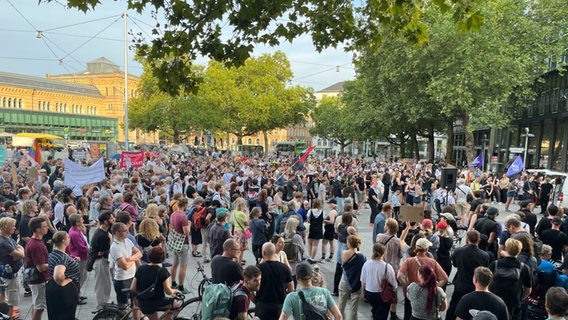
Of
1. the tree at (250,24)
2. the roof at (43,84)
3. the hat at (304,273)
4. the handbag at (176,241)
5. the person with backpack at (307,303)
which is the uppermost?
the roof at (43,84)

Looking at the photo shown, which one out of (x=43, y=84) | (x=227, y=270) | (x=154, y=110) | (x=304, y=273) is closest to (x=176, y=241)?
(x=227, y=270)

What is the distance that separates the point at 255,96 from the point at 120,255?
49.4m

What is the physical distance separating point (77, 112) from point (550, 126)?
3387 inches

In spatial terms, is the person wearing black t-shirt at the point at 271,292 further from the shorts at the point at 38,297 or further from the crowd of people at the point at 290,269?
the shorts at the point at 38,297

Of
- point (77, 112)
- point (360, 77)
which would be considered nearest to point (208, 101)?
point (360, 77)

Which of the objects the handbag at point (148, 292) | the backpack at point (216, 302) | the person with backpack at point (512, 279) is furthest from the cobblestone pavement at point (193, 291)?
the backpack at point (216, 302)

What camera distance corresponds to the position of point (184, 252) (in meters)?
7.84

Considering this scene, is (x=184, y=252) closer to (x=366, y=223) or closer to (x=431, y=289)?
(x=431, y=289)

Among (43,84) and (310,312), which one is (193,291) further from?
(43,84)

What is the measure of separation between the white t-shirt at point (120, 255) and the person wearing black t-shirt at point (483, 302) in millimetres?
4378

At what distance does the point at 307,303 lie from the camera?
4371 millimetres

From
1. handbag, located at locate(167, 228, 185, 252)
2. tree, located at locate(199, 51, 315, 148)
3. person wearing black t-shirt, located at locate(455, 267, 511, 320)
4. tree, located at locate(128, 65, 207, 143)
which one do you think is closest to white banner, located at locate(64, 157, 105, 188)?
handbag, located at locate(167, 228, 185, 252)

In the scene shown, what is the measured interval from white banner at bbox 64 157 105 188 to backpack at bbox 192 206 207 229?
4.33 metres

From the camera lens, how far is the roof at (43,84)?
73.5 meters
